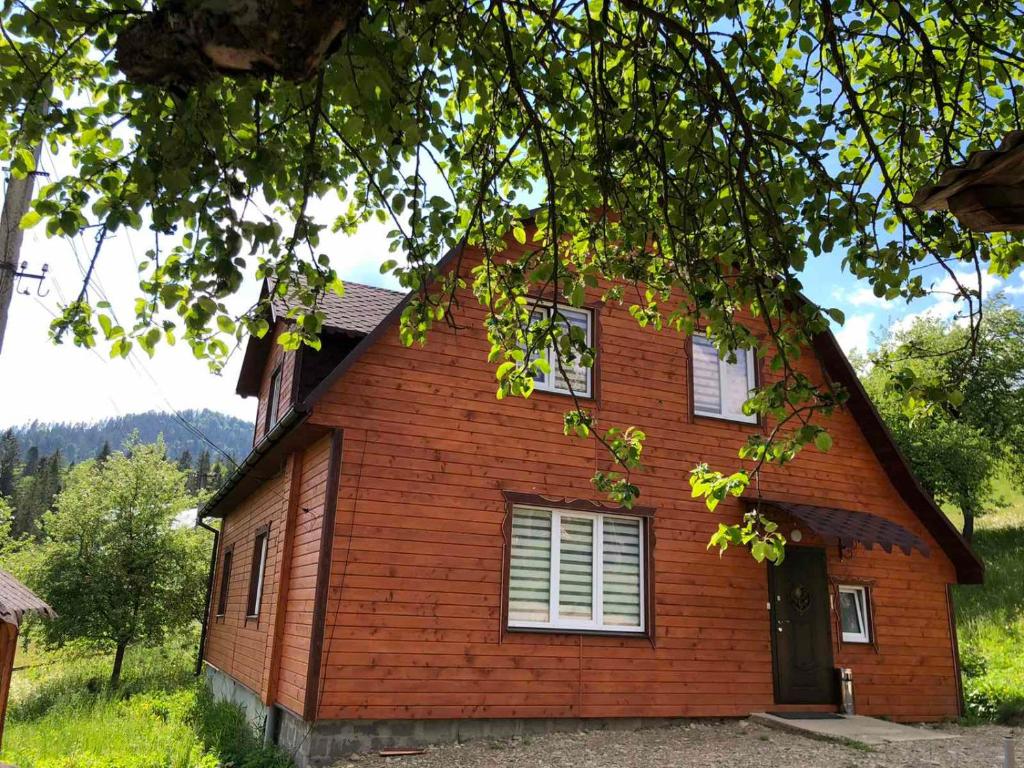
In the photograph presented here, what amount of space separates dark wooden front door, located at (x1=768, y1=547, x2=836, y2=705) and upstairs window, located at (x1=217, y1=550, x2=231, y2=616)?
9560 mm

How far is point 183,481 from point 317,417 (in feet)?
44.8

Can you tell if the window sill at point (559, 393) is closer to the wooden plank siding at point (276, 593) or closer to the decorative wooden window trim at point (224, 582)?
the wooden plank siding at point (276, 593)

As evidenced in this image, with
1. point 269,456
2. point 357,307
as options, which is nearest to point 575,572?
point 269,456

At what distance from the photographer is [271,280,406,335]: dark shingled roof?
974 cm

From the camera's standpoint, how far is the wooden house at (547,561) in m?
8.41

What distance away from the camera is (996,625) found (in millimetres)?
18969

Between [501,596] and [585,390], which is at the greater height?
[585,390]

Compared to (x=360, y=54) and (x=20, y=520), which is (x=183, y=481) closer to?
(x=360, y=54)

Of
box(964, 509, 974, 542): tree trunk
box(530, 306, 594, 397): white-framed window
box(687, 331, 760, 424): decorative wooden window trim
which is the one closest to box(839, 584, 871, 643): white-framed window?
box(687, 331, 760, 424): decorative wooden window trim

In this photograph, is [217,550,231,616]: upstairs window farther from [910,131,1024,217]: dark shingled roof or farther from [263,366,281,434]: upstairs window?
[910,131,1024,217]: dark shingled roof

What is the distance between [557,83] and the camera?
456cm

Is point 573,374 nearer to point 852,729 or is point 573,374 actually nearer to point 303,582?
point 303,582

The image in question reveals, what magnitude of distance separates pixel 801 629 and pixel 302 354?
7.54m

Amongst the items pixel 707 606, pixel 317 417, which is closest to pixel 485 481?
pixel 317 417
